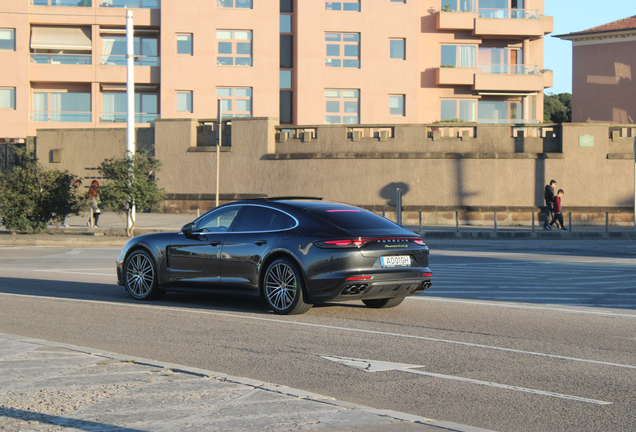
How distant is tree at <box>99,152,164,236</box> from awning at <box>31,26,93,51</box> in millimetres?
26182

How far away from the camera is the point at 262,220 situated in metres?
9.78

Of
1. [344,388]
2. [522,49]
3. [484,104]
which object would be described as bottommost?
[344,388]

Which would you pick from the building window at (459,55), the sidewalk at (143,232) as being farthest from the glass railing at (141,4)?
the sidewalk at (143,232)

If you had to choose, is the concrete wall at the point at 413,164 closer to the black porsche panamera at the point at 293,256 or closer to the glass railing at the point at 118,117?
the glass railing at the point at 118,117

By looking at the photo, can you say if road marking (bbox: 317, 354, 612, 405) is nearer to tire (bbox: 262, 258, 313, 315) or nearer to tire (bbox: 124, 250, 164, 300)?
tire (bbox: 262, 258, 313, 315)

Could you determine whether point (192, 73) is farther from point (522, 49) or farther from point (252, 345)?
point (252, 345)

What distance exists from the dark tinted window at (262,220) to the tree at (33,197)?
52.4 feet

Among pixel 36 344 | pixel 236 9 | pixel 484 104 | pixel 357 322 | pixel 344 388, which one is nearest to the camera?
pixel 344 388

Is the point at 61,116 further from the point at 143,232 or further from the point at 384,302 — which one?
the point at 384,302

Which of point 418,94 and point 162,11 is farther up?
point 162,11

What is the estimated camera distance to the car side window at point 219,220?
10.1 meters

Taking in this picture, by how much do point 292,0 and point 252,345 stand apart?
42951 millimetres

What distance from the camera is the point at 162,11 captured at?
45375mm

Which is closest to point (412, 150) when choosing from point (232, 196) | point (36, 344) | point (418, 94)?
point (232, 196)
